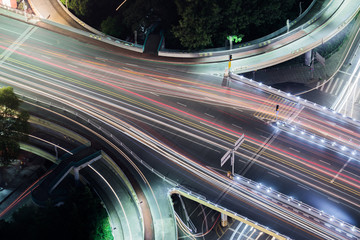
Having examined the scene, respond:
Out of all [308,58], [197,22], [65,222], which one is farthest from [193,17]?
[65,222]

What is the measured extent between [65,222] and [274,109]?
132 ft

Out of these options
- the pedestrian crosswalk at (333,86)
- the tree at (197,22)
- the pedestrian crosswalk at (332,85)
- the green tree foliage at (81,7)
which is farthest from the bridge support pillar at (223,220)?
the green tree foliage at (81,7)

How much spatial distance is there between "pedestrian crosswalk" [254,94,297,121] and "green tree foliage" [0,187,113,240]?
31804 mm

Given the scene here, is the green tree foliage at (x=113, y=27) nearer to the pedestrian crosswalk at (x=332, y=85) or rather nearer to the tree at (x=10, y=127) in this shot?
the tree at (x=10, y=127)

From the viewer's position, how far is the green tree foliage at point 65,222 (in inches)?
2589

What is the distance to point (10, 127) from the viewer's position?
2958 inches

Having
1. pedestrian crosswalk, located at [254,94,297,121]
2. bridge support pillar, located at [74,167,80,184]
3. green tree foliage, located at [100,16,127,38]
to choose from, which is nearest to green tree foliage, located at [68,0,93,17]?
green tree foliage, located at [100,16,127,38]

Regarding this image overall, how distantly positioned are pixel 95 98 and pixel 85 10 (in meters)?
26.1

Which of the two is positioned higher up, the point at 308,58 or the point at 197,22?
the point at 308,58

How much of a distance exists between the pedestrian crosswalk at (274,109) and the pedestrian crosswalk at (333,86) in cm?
1376

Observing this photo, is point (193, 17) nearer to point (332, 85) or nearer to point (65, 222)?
point (332, 85)

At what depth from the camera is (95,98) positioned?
90.5 metres

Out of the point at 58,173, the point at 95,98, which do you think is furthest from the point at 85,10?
A: the point at 58,173

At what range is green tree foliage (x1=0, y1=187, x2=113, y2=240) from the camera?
2589 inches
